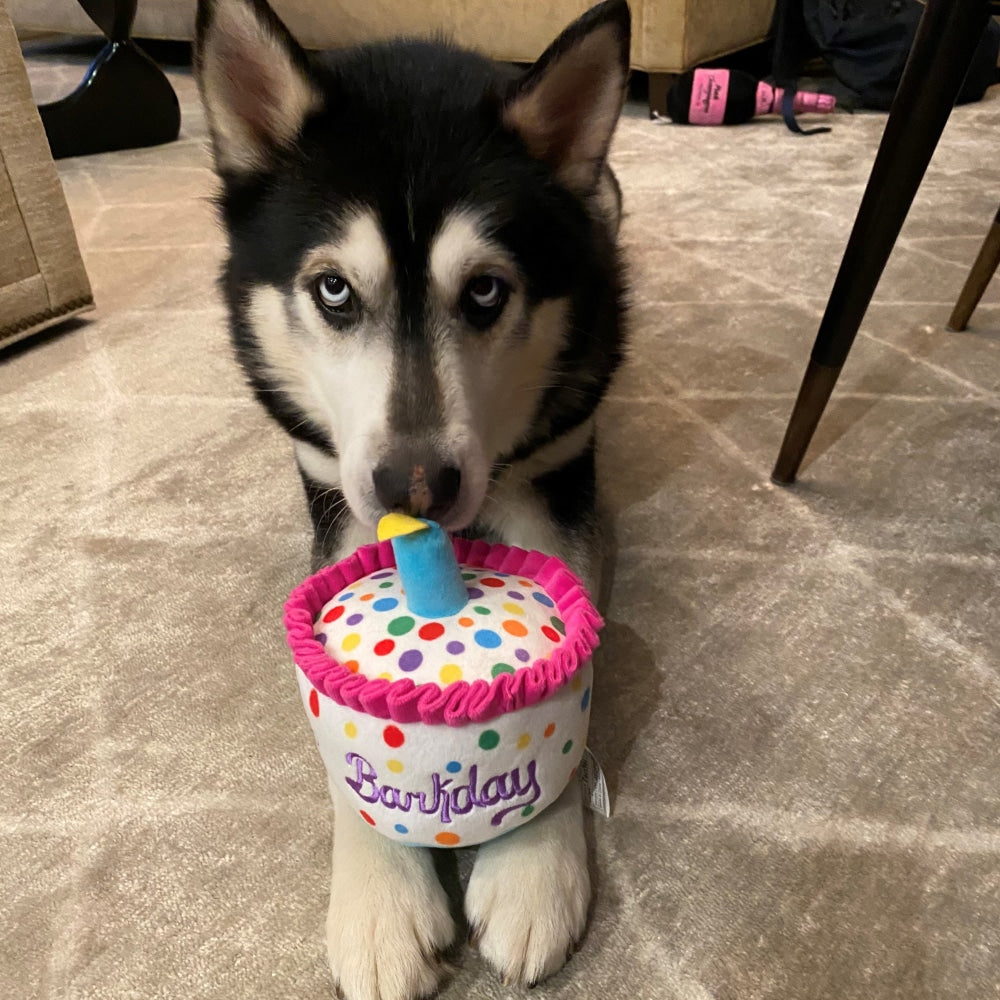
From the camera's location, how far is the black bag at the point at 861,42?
441 centimetres

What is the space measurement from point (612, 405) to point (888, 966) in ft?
4.58

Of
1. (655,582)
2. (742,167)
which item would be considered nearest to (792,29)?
(742,167)

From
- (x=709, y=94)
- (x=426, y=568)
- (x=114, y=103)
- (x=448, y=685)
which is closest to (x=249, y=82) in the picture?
(x=426, y=568)

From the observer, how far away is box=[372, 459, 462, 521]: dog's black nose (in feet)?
3.32

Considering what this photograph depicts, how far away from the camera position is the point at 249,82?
47.3 inches

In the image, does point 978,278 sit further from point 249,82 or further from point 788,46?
point 788,46

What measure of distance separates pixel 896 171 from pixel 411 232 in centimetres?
88

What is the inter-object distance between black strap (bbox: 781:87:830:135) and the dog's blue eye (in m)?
3.91

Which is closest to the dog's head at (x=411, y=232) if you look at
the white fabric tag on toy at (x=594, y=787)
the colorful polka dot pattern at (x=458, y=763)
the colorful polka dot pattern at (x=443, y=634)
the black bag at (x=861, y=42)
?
the colorful polka dot pattern at (x=443, y=634)

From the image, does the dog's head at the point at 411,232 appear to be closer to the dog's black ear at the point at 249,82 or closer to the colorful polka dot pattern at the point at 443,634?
the dog's black ear at the point at 249,82

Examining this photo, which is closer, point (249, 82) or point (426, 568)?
point (426, 568)

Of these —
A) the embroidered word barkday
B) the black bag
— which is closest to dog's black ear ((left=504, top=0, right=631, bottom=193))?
the embroidered word barkday

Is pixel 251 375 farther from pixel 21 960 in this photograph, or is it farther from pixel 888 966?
pixel 888 966

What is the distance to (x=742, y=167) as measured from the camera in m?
3.84
